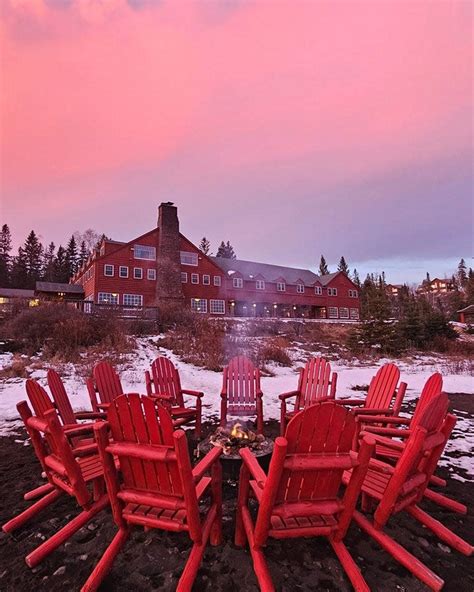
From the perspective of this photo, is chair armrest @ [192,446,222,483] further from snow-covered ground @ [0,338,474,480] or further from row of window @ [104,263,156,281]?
row of window @ [104,263,156,281]

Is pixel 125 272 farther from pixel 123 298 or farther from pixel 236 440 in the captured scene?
pixel 236 440

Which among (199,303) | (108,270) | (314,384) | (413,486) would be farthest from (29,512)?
(199,303)

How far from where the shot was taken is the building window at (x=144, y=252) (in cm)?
2777

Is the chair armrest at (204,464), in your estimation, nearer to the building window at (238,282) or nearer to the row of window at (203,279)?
the row of window at (203,279)

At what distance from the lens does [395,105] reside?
53.5 ft

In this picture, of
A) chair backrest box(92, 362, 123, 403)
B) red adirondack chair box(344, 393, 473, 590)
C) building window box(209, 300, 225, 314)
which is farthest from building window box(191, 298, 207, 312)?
red adirondack chair box(344, 393, 473, 590)

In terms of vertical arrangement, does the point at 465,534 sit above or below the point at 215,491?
below

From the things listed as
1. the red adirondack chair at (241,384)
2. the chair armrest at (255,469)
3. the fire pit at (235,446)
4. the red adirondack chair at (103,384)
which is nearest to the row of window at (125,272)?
the red adirondack chair at (241,384)

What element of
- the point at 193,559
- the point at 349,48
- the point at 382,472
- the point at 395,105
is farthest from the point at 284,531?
the point at 395,105

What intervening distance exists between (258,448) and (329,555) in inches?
43.2

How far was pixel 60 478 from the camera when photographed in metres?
2.45

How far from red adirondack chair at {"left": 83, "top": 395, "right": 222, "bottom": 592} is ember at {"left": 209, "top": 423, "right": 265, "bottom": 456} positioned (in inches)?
41.9

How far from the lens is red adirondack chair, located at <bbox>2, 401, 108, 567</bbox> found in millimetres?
2037

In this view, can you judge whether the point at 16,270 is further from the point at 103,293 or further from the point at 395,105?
the point at 395,105
